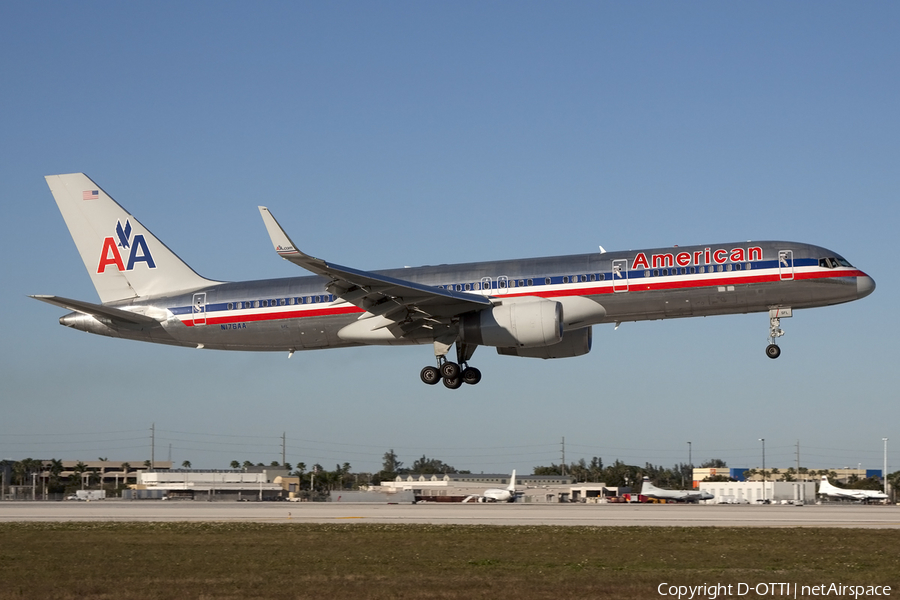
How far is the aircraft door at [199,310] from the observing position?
43.2 meters

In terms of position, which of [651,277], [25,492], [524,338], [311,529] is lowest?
[25,492]

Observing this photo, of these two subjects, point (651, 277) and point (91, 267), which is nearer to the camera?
point (651, 277)

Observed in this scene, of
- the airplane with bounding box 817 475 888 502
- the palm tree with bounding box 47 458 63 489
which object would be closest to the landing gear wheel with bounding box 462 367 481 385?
the airplane with bounding box 817 475 888 502

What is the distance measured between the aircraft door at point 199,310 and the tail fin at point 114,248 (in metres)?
1.50

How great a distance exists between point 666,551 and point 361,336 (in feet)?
61.6

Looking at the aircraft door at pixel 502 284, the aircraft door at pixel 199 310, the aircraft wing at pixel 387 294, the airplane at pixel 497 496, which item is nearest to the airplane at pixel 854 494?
the airplane at pixel 497 496

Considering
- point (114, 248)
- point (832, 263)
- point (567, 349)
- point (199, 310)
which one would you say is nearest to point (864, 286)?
point (832, 263)

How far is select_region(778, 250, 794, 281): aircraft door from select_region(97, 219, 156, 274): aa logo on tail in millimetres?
28186

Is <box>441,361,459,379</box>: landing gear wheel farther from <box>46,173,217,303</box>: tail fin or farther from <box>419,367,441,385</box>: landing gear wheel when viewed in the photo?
<box>46,173,217,303</box>: tail fin

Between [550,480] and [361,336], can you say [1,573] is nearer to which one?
[361,336]

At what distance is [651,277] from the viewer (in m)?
37.8

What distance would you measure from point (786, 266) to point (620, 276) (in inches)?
253

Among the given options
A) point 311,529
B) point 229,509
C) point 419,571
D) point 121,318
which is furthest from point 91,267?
point 419,571

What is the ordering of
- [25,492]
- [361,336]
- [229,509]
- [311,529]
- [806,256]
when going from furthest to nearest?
1. [25,492]
2. [229,509]
3. [361,336]
4. [806,256]
5. [311,529]
